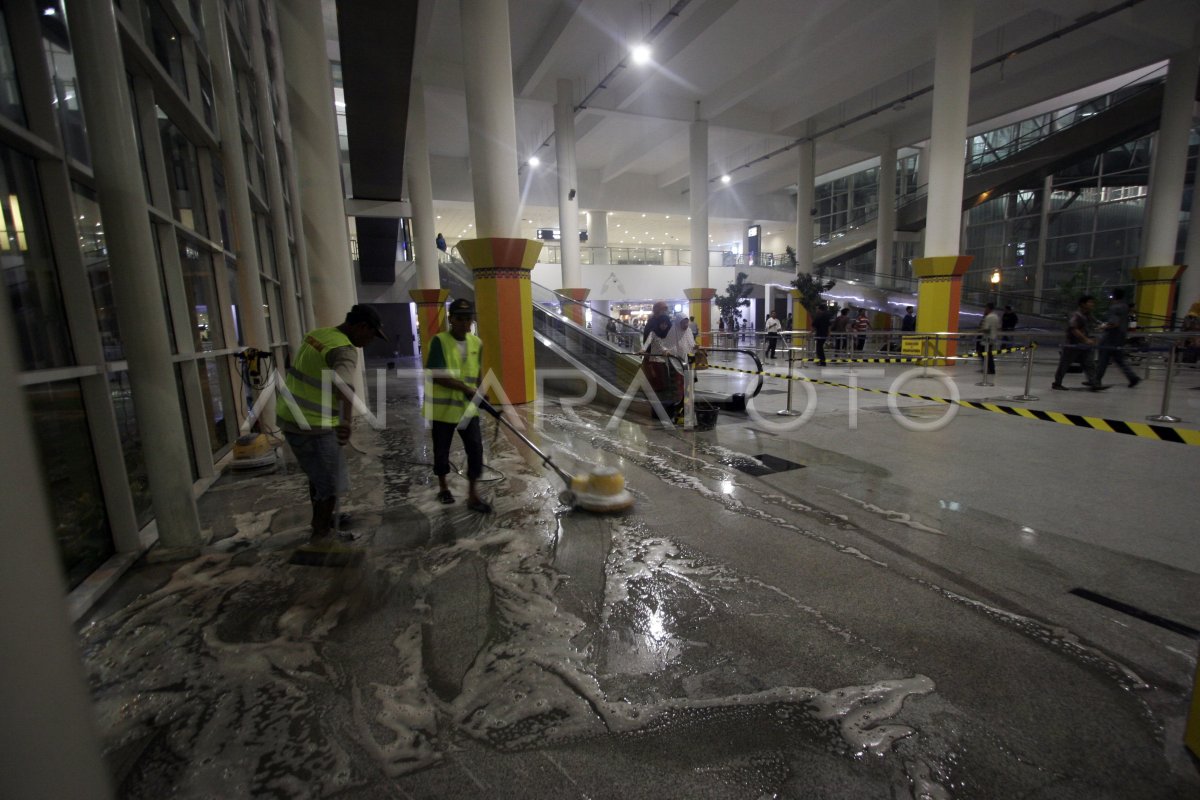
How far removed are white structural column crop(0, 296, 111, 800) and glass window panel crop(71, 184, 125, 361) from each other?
3.83 m

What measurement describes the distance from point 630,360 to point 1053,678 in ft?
22.2

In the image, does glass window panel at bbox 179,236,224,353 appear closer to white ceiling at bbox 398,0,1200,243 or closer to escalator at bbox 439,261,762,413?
escalator at bbox 439,261,762,413

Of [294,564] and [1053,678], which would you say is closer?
[1053,678]

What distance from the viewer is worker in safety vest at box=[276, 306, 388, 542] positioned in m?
3.36

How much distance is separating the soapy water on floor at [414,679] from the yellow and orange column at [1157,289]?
19.4 meters

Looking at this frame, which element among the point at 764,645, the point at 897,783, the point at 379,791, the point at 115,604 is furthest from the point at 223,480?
the point at 897,783

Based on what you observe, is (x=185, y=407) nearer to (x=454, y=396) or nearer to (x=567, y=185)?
(x=454, y=396)

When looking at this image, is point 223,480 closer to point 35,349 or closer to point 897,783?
point 35,349

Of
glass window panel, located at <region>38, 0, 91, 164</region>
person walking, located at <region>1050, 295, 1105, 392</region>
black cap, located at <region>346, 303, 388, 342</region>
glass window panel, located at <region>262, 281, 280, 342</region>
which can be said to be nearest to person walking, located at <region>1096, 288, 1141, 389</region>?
person walking, located at <region>1050, 295, 1105, 392</region>

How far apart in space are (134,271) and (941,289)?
14935mm

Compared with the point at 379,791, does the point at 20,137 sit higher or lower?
higher

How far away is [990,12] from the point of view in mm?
14789

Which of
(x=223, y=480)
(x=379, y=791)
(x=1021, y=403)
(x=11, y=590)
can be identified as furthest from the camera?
(x=1021, y=403)

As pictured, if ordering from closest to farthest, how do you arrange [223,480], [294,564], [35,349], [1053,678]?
[1053,678]
[35,349]
[294,564]
[223,480]
